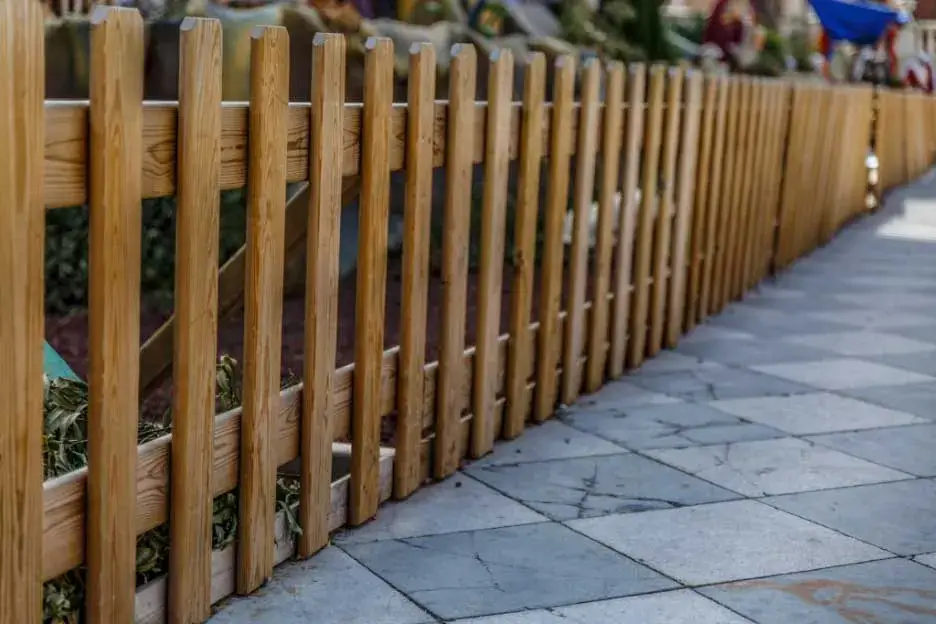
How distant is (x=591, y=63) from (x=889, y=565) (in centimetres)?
222

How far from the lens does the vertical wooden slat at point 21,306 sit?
2.21 metres

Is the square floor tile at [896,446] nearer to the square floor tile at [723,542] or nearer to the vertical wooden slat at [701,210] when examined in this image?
the square floor tile at [723,542]

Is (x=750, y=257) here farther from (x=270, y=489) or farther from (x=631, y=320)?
(x=270, y=489)

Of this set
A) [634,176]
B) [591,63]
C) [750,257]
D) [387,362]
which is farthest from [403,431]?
[750,257]

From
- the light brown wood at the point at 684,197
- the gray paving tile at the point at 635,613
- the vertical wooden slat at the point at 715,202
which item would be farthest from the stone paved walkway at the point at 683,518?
the vertical wooden slat at the point at 715,202

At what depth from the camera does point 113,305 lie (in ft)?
8.34

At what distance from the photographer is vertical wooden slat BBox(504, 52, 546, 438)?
4.57 metres

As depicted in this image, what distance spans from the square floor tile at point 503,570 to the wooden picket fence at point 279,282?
0.85ft

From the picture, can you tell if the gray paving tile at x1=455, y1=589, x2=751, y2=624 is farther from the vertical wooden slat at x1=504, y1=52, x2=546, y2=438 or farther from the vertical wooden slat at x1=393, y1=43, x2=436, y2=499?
the vertical wooden slat at x1=504, y1=52, x2=546, y2=438

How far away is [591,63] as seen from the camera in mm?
4879

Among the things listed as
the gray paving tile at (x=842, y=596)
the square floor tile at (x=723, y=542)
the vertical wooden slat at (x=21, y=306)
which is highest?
the vertical wooden slat at (x=21, y=306)

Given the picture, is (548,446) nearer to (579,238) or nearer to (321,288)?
(579,238)

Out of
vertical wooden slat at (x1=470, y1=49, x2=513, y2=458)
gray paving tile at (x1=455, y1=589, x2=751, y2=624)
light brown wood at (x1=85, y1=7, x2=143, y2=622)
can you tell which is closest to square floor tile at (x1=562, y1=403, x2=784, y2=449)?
vertical wooden slat at (x1=470, y1=49, x2=513, y2=458)

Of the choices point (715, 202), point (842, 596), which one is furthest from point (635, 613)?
point (715, 202)
